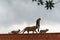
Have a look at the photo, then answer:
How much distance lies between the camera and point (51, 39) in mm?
27781

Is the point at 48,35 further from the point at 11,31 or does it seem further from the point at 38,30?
the point at 11,31

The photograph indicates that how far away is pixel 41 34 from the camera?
27.7 m

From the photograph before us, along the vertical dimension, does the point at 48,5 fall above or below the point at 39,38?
above

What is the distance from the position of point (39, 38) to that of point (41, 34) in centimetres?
33

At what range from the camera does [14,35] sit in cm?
2802

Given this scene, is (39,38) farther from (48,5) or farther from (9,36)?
(48,5)

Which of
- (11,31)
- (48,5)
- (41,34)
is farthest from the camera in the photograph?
(11,31)

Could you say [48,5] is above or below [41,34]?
above

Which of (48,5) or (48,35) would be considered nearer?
(48,5)

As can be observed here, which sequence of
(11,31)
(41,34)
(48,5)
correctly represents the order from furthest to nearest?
(11,31)
(41,34)
(48,5)

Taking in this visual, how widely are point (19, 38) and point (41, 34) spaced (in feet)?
5.41

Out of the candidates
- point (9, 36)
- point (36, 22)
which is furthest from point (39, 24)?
point (9, 36)

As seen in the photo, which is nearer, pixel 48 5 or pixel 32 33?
pixel 48 5

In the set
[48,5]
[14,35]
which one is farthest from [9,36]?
[48,5]
